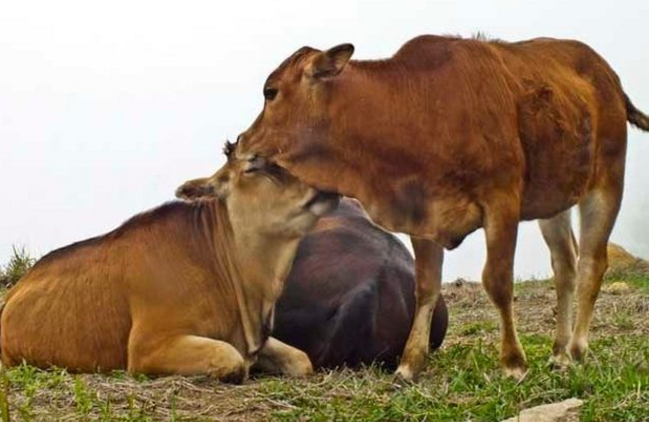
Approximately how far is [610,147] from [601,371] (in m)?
1.84

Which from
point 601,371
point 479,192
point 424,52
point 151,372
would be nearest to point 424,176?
point 479,192

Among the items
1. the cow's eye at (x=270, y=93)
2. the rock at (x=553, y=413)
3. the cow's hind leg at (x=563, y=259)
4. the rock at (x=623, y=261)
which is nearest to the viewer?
the rock at (x=553, y=413)

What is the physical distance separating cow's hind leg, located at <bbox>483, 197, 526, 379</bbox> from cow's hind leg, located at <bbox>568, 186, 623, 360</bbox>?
1.12 m

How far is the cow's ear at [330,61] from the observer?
25.4 feet

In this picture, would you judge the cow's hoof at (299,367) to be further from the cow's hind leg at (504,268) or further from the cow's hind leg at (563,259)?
the cow's hind leg at (563,259)

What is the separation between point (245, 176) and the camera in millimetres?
8602

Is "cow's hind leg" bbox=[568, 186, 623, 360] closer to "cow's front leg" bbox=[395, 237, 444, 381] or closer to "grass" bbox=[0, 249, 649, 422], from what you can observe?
"grass" bbox=[0, 249, 649, 422]

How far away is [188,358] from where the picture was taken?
8.02 meters

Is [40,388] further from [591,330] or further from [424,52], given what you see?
[591,330]

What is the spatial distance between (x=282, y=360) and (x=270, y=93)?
5.86 feet

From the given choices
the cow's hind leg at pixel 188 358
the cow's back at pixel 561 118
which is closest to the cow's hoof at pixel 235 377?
the cow's hind leg at pixel 188 358

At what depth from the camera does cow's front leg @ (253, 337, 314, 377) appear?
335 inches

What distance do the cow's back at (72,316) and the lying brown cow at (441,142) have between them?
4.65 feet

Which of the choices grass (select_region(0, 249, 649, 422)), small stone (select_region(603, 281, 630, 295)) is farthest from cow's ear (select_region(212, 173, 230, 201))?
small stone (select_region(603, 281, 630, 295))
